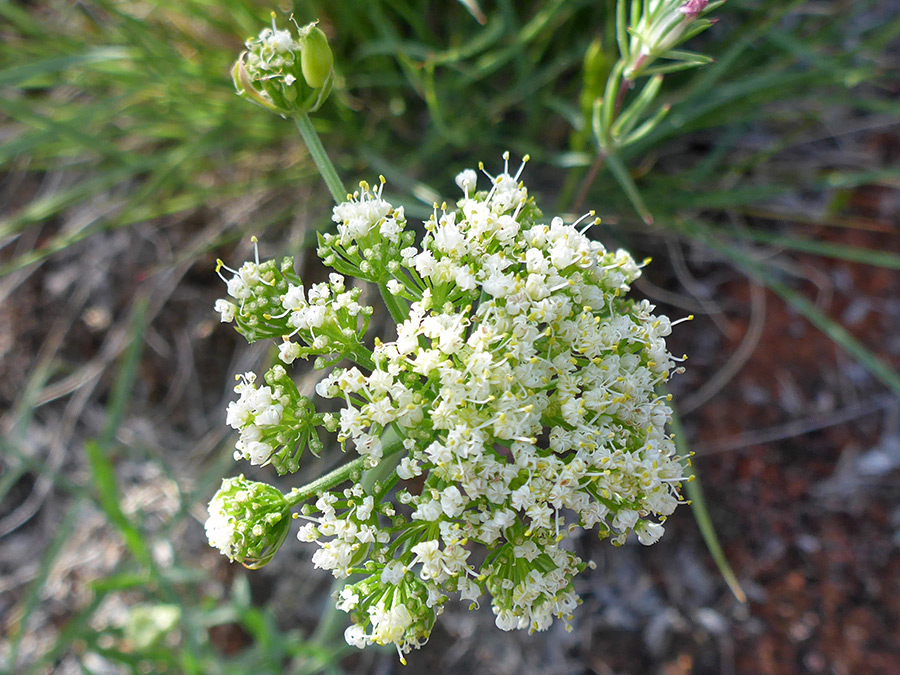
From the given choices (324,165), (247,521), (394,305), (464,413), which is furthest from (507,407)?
(324,165)

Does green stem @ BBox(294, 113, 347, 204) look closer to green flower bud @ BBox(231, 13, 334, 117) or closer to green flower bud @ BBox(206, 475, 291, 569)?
green flower bud @ BBox(231, 13, 334, 117)

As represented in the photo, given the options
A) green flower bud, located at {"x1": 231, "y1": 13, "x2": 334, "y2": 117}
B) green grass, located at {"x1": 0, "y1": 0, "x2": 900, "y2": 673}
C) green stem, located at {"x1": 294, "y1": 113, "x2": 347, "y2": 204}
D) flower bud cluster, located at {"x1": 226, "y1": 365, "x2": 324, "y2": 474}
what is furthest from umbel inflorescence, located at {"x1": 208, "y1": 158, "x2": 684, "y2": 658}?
green grass, located at {"x1": 0, "y1": 0, "x2": 900, "y2": 673}

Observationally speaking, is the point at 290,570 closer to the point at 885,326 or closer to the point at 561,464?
the point at 561,464

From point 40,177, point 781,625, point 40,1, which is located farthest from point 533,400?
point 40,1

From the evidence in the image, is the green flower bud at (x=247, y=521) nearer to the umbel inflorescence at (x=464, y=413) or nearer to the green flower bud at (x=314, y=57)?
the umbel inflorescence at (x=464, y=413)

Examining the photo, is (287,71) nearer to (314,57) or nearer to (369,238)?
(314,57)

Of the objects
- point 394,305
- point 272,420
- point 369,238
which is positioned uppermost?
point 369,238
